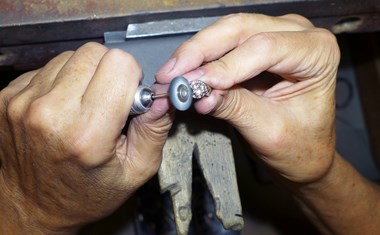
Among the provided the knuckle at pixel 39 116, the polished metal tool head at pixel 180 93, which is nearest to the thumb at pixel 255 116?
the polished metal tool head at pixel 180 93

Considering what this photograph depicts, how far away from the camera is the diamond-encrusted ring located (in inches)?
25.1

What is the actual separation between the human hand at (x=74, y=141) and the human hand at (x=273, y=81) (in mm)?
71

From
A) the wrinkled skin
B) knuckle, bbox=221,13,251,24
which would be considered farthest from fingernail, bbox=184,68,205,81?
knuckle, bbox=221,13,251,24

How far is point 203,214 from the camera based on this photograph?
1.31 m

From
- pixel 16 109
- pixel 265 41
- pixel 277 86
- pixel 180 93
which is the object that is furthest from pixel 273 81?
pixel 16 109

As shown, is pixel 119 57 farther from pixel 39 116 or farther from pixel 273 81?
pixel 273 81

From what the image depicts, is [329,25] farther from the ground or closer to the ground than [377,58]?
farther from the ground

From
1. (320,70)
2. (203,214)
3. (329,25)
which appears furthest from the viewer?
(203,214)

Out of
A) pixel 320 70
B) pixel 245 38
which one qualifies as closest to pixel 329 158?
pixel 320 70

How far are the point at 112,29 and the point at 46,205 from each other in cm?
30

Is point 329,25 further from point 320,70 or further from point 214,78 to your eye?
point 214,78

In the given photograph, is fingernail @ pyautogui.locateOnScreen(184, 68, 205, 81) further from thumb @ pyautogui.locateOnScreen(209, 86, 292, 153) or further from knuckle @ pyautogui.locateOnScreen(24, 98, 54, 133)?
knuckle @ pyautogui.locateOnScreen(24, 98, 54, 133)

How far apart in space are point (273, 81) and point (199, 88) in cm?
25

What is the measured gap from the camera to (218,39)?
2.33 ft
